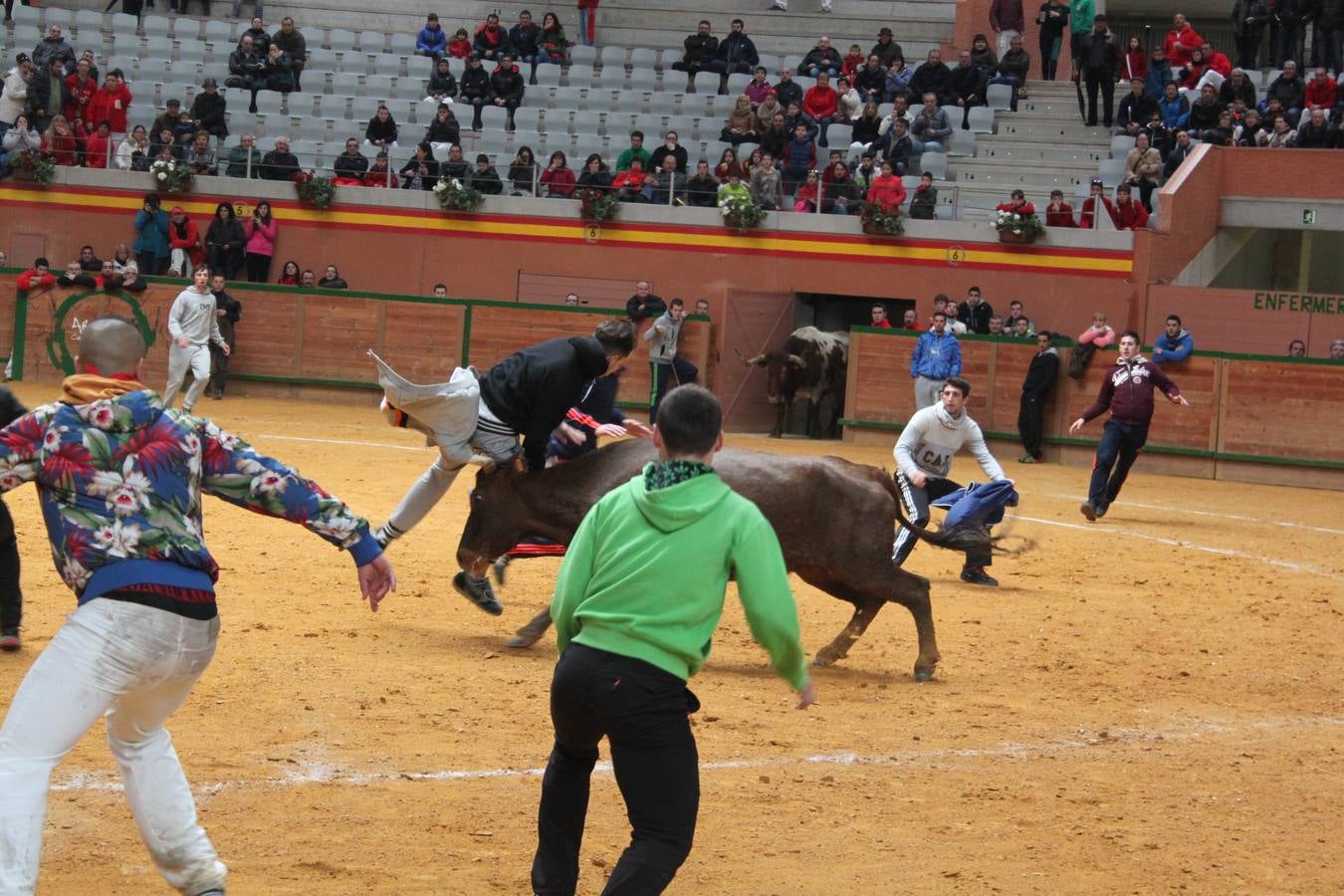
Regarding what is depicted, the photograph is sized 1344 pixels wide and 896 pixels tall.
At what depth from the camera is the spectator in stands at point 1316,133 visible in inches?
1002

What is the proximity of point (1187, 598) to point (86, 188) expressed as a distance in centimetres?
2150

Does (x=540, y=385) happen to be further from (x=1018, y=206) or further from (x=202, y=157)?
(x=202, y=157)

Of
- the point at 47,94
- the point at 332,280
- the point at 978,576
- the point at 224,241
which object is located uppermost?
the point at 47,94

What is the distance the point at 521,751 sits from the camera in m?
7.17

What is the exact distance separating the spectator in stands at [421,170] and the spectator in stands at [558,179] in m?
0.79

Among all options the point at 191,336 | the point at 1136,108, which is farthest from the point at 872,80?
the point at 191,336

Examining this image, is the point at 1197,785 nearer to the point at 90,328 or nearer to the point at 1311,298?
the point at 90,328

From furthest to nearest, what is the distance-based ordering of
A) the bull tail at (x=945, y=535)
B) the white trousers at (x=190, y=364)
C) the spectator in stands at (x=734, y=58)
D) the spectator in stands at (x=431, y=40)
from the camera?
the spectator in stands at (x=431, y=40)
the spectator in stands at (x=734, y=58)
the white trousers at (x=190, y=364)
the bull tail at (x=945, y=535)

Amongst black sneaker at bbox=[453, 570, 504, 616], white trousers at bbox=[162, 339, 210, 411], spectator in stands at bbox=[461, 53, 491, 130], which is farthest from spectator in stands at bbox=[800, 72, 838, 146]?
black sneaker at bbox=[453, 570, 504, 616]

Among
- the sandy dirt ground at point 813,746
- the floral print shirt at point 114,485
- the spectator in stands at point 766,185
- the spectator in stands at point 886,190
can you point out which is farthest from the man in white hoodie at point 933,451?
the spectator in stands at point 766,185

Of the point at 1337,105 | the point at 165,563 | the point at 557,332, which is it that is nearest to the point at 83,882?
the point at 165,563

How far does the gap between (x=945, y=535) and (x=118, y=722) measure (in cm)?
608

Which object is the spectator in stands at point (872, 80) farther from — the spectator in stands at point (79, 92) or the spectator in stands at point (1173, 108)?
→ the spectator in stands at point (79, 92)

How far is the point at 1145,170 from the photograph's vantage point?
1006 inches
